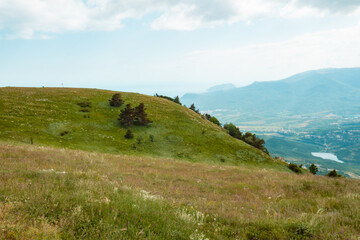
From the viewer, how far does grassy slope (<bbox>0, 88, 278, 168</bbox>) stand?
102 ft

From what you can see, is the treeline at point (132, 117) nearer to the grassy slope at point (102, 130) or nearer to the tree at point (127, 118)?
the tree at point (127, 118)

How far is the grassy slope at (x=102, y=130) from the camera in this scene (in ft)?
102

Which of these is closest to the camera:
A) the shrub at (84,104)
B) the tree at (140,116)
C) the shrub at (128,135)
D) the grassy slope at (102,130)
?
the grassy slope at (102,130)

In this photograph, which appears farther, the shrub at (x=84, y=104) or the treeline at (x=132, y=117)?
the shrub at (x=84, y=104)

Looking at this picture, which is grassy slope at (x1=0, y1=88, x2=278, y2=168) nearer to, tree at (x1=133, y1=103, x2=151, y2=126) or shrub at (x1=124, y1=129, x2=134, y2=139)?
shrub at (x1=124, y1=129, x2=134, y2=139)

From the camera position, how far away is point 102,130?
121 ft

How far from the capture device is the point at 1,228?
4.07m

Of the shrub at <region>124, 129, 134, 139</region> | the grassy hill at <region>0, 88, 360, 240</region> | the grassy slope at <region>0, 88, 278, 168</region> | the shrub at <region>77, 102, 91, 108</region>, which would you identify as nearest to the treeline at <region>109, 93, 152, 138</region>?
the grassy slope at <region>0, 88, 278, 168</region>

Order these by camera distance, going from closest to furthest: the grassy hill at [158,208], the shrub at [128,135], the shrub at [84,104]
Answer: the grassy hill at [158,208], the shrub at [128,135], the shrub at [84,104]

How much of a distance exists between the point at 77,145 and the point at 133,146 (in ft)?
27.7

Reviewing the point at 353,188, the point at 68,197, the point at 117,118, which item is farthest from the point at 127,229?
the point at 117,118

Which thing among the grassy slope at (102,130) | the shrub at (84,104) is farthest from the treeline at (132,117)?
the shrub at (84,104)

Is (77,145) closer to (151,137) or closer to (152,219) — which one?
(151,137)

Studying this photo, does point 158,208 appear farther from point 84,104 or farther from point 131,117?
point 84,104
